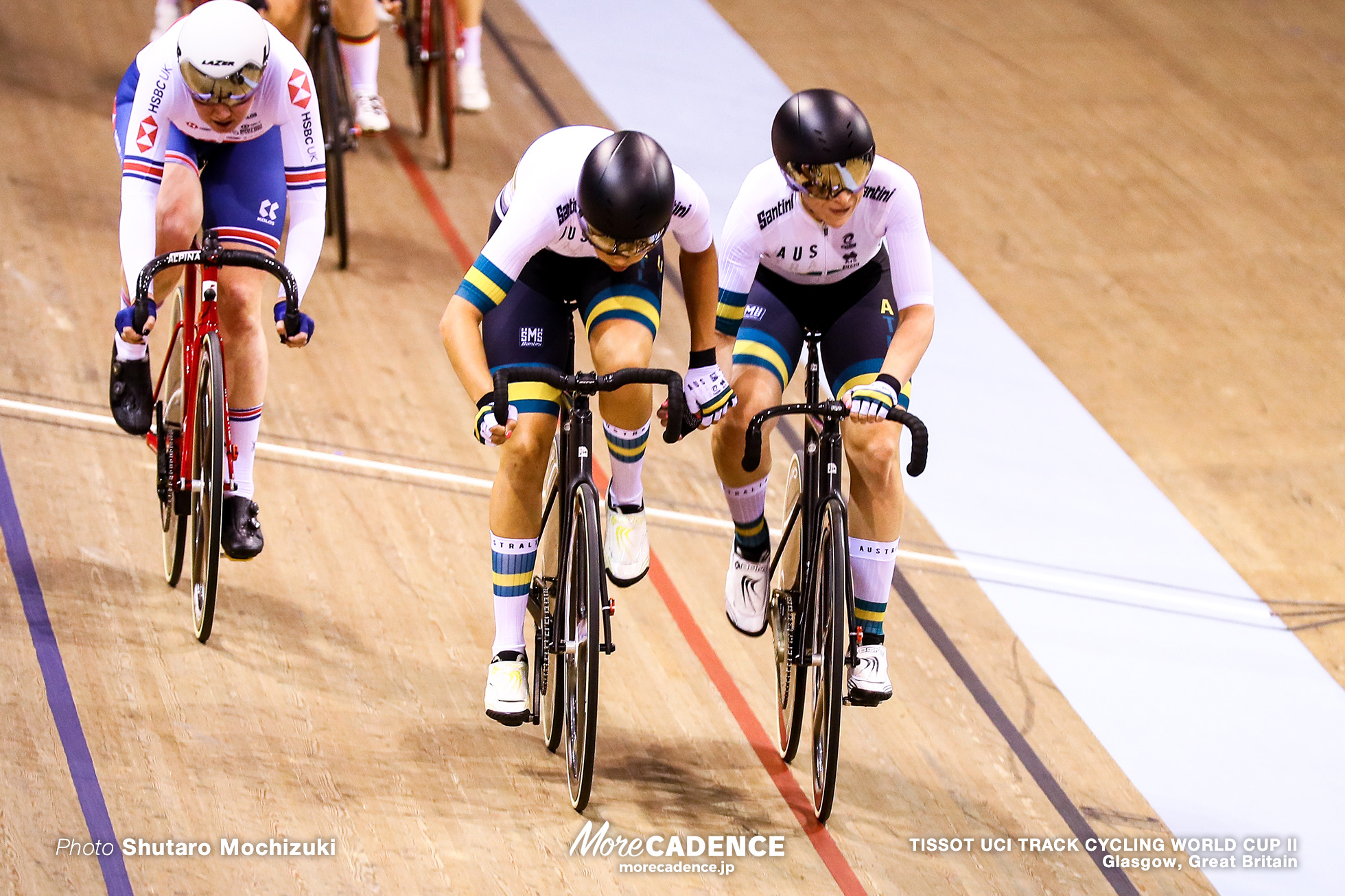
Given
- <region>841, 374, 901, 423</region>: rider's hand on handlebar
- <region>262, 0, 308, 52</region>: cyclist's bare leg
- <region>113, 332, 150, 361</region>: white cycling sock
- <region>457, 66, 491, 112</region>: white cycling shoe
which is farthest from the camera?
<region>457, 66, 491, 112</region>: white cycling shoe

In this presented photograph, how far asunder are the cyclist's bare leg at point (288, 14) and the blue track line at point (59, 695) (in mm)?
A: 2211

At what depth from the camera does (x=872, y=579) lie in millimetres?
3471

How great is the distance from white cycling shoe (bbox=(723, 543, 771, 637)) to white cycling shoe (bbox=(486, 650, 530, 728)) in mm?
628

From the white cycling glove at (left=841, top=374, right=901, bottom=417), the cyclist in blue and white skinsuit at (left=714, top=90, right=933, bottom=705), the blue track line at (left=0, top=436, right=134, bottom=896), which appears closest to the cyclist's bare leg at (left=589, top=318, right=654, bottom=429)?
the cyclist in blue and white skinsuit at (left=714, top=90, right=933, bottom=705)

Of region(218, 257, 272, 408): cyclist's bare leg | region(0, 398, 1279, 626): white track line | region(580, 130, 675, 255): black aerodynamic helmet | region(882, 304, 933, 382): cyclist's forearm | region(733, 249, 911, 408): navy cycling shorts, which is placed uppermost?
region(580, 130, 675, 255): black aerodynamic helmet

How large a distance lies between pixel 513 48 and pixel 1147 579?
4.60 meters

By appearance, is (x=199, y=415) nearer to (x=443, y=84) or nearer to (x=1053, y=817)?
(x=1053, y=817)

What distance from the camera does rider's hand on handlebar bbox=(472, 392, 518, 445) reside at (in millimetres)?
2965

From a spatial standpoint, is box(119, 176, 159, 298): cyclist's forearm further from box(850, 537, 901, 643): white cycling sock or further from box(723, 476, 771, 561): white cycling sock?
box(850, 537, 901, 643): white cycling sock

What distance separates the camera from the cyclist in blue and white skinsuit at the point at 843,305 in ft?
10.3

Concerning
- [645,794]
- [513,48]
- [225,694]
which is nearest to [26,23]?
[513,48]

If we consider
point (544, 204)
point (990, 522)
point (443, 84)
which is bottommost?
point (990, 522)

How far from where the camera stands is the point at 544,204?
3113 millimetres

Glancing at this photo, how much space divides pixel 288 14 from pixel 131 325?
276cm
